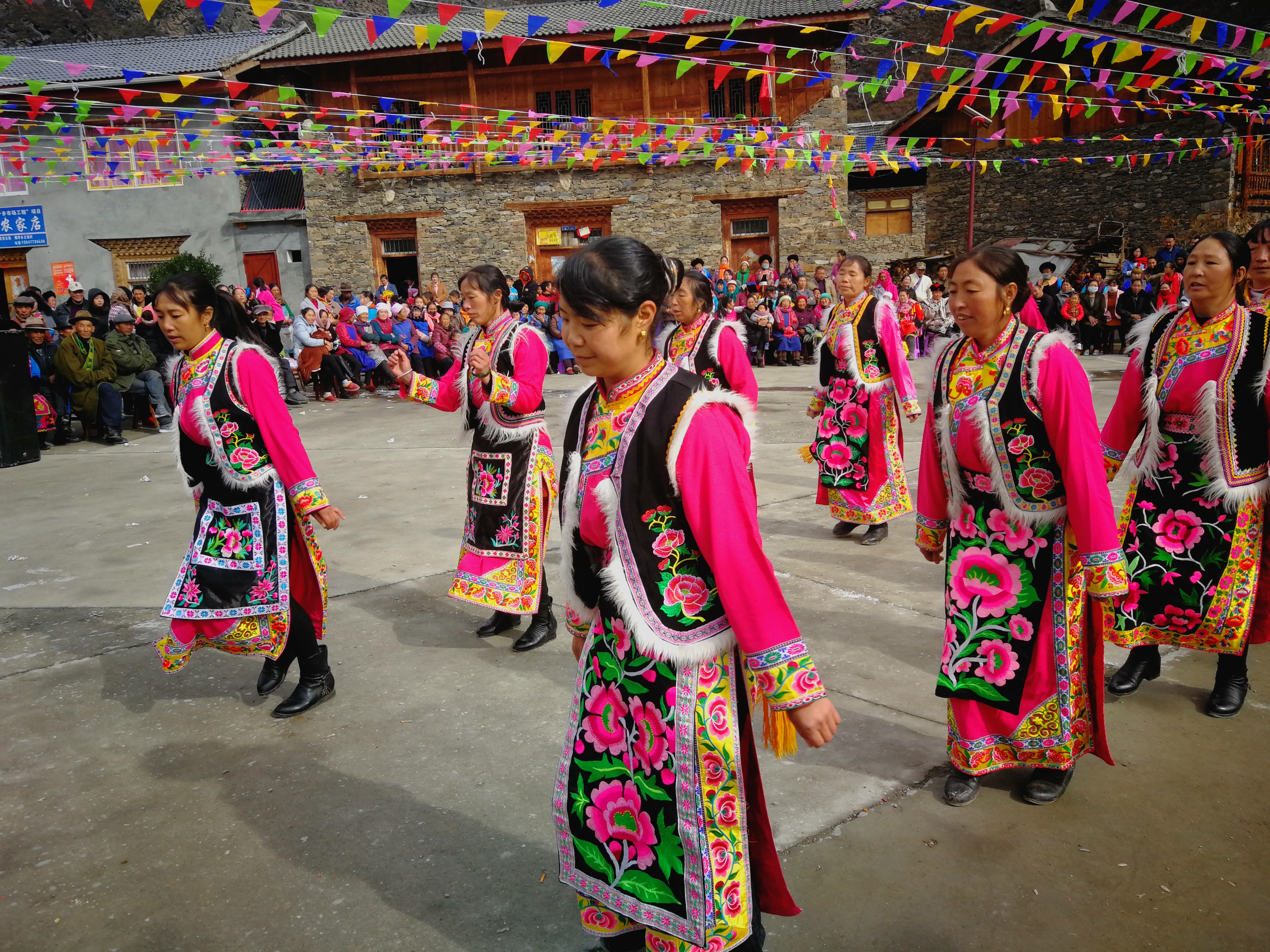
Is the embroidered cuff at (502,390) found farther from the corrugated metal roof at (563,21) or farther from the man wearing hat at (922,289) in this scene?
the corrugated metal roof at (563,21)

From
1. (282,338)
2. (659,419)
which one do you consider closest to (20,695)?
(659,419)

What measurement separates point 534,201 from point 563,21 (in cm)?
467

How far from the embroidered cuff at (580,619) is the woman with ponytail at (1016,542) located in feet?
4.13

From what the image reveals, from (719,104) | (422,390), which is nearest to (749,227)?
(719,104)

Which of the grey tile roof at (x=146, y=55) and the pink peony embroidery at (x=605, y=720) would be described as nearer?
the pink peony embroidery at (x=605, y=720)

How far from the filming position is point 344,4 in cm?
3994

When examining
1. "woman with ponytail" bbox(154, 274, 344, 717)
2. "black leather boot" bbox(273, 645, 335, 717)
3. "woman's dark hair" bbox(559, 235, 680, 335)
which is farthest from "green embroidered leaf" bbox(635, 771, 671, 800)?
"black leather boot" bbox(273, 645, 335, 717)

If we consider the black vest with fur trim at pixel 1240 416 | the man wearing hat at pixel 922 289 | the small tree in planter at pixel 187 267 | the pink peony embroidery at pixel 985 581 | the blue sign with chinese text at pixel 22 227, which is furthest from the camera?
the blue sign with chinese text at pixel 22 227

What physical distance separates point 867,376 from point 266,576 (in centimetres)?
353

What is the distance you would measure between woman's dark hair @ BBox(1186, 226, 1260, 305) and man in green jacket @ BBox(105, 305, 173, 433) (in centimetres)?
1017

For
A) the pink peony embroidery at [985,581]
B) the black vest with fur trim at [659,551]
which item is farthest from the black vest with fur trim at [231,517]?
the pink peony embroidery at [985,581]

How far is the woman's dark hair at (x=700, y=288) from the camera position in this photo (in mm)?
4492

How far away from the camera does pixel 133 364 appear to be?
1017 cm

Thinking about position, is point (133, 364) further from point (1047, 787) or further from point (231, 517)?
point (1047, 787)
